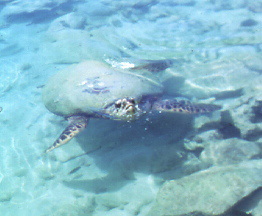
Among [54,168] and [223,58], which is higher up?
[223,58]

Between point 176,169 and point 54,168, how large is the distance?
6.85 feet

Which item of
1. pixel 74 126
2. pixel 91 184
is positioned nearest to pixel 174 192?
pixel 91 184

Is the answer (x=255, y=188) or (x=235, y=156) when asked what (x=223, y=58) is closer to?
(x=235, y=156)

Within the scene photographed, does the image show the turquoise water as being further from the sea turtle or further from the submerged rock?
the sea turtle

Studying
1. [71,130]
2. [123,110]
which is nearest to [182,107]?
[123,110]

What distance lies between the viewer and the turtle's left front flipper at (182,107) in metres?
3.82

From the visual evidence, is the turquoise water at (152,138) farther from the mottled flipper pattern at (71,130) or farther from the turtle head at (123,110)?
the turtle head at (123,110)

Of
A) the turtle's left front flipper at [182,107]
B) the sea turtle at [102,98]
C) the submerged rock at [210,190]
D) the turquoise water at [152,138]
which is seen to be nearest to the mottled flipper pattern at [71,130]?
the sea turtle at [102,98]

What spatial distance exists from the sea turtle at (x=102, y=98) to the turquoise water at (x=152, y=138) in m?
0.38

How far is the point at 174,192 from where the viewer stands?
286 cm

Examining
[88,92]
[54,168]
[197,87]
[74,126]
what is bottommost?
[54,168]

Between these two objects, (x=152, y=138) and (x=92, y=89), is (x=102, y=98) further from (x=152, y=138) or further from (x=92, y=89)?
(x=152, y=138)

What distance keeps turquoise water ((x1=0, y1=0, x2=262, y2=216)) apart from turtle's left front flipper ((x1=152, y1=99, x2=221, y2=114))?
16cm

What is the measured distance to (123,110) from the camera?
10.9ft
